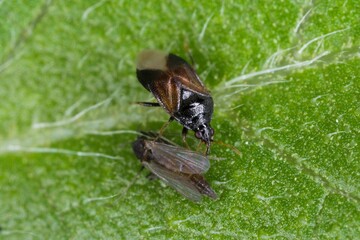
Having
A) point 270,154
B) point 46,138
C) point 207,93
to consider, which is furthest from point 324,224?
point 46,138

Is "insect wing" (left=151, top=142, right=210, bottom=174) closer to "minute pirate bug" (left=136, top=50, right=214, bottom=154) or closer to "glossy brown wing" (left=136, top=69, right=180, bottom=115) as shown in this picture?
"minute pirate bug" (left=136, top=50, right=214, bottom=154)

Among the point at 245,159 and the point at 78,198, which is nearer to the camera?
the point at 245,159

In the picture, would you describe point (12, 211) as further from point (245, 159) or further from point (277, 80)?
point (277, 80)

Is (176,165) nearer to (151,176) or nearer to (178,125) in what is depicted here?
(151,176)

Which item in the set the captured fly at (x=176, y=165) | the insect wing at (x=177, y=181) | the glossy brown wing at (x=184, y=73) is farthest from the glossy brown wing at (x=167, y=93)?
the insect wing at (x=177, y=181)

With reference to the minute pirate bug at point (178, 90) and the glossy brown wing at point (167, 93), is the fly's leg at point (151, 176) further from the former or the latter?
the glossy brown wing at point (167, 93)

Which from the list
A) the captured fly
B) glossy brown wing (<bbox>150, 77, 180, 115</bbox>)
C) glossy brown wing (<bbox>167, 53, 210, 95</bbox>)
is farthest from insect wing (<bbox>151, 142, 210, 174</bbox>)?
glossy brown wing (<bbox>167, 53, 210, 95</bbox>)
